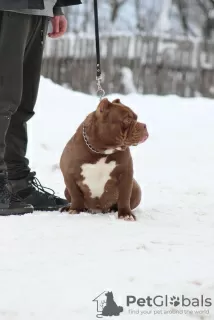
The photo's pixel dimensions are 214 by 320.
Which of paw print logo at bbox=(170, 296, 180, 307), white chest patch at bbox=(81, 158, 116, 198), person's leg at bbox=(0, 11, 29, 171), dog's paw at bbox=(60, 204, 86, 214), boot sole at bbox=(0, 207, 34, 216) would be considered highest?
person's leg at bbox=(0, 11, 29, 171)

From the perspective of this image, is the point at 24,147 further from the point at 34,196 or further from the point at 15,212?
the point at 15,212

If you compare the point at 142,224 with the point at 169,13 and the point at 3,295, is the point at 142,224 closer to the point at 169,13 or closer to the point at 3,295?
the point at 3,295

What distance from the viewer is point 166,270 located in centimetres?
238

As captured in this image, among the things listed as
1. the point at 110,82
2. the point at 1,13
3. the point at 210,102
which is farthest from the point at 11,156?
the point at 110,82

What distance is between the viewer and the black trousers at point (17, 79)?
3.31 metres

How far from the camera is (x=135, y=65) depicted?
13.2 meters

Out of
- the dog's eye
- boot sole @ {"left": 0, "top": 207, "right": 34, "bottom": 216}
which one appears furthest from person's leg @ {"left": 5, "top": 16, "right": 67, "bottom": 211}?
the dog's eye

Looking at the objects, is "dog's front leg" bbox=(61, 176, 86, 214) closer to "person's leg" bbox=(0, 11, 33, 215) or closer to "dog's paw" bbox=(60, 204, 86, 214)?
"dog's paw" bbox=(60, 204, 86, 214)

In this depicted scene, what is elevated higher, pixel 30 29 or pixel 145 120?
pixel 30 29

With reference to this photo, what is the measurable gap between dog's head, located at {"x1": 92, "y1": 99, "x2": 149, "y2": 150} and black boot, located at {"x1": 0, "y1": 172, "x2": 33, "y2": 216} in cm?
54

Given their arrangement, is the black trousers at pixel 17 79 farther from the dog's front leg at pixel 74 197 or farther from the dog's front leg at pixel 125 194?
the dog's front leg at pixel 125 194

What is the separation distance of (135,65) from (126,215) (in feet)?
33.0

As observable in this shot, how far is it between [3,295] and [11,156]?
5.75ft

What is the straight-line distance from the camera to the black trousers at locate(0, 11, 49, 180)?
3309mm
